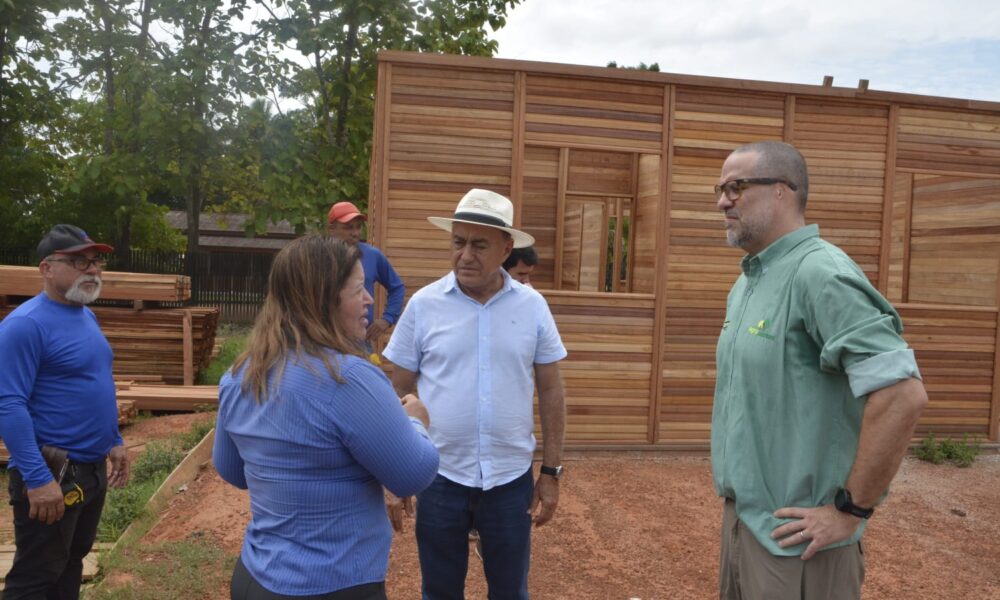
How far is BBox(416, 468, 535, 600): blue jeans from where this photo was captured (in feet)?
10.2

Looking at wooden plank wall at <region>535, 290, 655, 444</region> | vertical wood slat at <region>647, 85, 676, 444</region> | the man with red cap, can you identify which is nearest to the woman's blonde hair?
the man with red cap

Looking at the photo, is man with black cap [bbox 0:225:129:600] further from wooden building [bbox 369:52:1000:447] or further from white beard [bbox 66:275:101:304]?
wooden building [bbox 369:52:1000:447]

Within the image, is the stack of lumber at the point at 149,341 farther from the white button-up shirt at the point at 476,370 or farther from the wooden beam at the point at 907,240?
the wooden beam at the point at 907,240

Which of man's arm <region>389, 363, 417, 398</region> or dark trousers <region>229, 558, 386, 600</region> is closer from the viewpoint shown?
dark trousers <region>229, 558, 386, 600</region>

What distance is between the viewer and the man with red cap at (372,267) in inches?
253

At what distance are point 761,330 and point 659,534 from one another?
4.01 meters

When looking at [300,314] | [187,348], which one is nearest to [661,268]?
[300,314]

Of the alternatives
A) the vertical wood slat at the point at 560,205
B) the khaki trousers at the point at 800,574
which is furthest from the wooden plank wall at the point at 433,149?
the khaki trousers at the point at 800,574

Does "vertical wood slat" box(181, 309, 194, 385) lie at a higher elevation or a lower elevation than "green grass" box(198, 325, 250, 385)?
higher

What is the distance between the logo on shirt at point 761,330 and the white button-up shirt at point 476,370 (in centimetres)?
109

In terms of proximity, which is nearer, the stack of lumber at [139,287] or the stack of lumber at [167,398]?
the stack of lumber at [167,398]

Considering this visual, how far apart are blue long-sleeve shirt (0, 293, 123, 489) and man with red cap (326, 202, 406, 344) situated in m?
2.64

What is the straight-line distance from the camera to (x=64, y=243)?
3.87m

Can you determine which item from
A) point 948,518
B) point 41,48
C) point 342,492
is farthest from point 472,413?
Result: point 41,48
